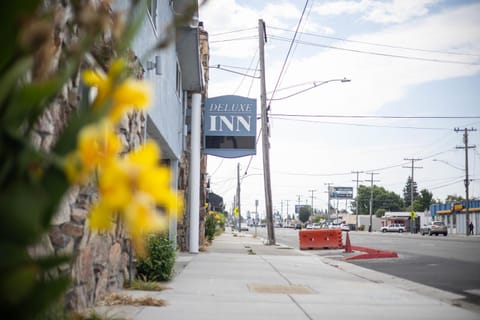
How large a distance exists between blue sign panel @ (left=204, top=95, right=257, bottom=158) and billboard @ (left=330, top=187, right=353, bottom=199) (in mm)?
107864

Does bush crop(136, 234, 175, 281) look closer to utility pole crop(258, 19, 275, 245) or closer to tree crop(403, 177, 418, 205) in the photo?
utility pole crop(258, 19, 275, 245)

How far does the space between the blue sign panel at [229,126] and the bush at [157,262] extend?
9.54 metres

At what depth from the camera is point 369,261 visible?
1741 cm

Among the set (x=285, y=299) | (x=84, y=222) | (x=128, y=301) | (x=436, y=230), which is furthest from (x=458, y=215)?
(x=84, y=222)

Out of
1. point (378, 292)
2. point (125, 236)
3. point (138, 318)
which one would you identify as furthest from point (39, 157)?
point (378, 292)

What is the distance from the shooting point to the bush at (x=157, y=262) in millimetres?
8312

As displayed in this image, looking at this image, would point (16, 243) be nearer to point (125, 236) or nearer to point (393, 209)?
point (125, 236)

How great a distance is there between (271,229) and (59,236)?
75.9 ft

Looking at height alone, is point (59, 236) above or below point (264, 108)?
below

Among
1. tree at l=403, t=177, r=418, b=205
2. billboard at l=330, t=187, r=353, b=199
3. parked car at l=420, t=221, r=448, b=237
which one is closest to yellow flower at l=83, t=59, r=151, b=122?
parked car at l=420, t=221, r=448, b=237

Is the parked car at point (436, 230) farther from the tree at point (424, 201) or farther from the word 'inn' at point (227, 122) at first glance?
the tree at point (424, 201)

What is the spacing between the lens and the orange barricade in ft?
78.6

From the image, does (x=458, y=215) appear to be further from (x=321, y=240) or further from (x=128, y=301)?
(x=128, y=301)

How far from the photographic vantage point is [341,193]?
407ft
